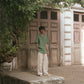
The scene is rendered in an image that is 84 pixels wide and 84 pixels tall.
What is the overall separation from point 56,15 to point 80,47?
7.32 feet

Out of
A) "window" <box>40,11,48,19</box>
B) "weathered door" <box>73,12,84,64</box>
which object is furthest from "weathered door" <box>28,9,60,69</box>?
"weathered door" <box>73,12,84,64</box>

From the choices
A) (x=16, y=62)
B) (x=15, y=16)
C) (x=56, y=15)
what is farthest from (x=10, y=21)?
(x=56, y=15)

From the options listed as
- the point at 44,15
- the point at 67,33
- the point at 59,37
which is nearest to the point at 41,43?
the point at 44,15

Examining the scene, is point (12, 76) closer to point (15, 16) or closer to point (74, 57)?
point (15, 16)

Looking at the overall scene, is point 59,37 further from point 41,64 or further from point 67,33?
point 41,64

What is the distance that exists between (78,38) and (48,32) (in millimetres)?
1894

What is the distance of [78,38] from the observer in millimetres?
10594

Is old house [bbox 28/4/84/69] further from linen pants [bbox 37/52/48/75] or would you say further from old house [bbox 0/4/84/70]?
linen pants [bbox 37/52/48/75]

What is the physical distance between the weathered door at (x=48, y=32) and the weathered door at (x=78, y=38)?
112 cm

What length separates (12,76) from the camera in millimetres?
6293

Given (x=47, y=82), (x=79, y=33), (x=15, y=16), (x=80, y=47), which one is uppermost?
(x=15, y=16)

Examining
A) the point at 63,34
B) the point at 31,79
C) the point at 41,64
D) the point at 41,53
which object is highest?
the point at 63,34

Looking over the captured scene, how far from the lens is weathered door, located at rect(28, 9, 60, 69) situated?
920 centimetres

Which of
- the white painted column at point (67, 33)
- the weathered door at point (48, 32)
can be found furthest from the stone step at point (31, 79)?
the white painted column at point (67, 33)
